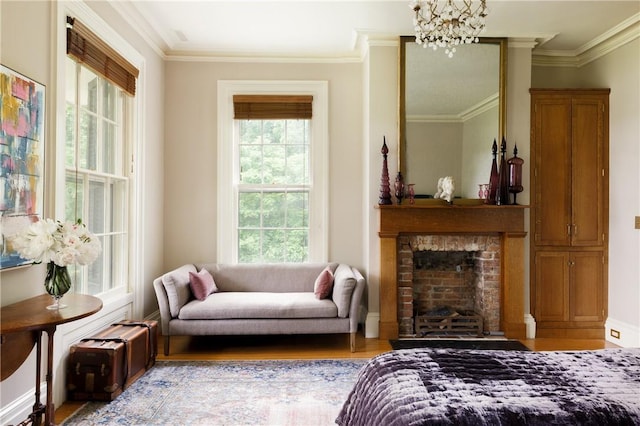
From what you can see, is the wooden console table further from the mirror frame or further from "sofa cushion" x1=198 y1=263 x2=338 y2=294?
the mirror frame

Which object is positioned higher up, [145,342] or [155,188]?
[155,188]

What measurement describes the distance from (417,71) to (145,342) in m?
3.38

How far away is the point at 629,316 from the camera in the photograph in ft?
12.9

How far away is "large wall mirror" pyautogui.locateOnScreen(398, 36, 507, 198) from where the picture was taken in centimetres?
407

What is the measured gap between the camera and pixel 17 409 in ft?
7.54

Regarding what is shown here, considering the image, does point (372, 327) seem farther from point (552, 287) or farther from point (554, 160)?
point (554, 160)

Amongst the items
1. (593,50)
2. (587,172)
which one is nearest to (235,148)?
(587,172)

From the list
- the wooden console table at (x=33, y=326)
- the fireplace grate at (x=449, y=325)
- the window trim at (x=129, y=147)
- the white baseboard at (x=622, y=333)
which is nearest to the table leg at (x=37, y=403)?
the wooden console table at (x=33, y=326)

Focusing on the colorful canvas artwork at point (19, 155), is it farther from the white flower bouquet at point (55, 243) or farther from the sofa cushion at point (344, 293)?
the sofa cushion at point (344, 293)

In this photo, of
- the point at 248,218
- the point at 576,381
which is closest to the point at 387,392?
the point at 576,381

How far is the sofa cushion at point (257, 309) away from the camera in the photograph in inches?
143

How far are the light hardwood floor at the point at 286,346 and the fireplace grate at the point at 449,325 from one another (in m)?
0.42

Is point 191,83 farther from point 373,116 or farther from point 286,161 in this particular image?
point 373,116

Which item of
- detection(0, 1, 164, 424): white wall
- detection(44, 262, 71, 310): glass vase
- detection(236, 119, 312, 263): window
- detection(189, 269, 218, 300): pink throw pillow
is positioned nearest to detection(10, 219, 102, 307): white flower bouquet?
detection(44, 262, 71, 310): glass vase
